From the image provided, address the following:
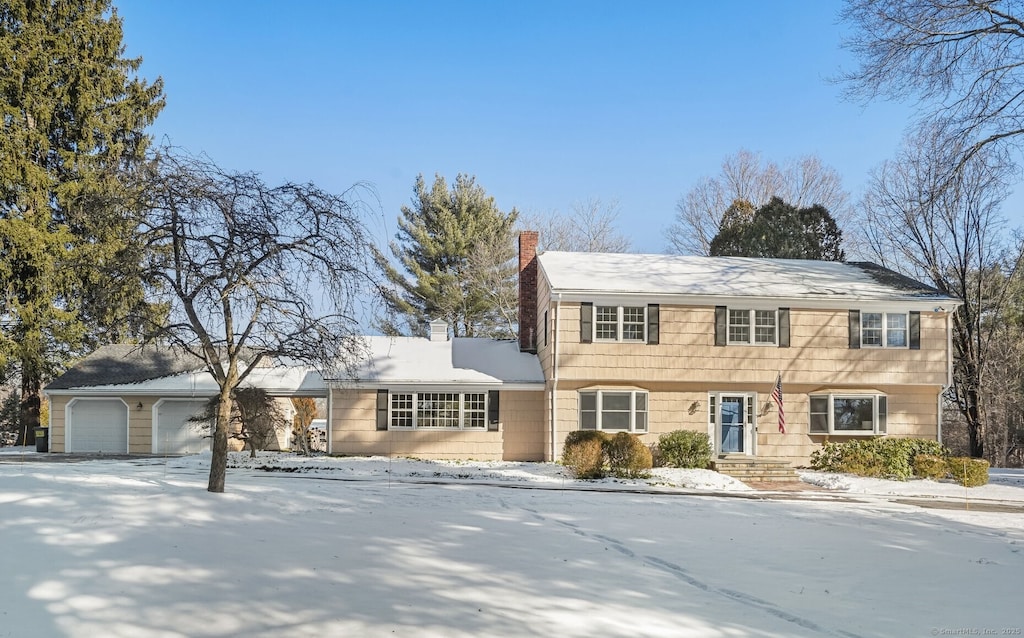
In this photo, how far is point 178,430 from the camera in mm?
27188

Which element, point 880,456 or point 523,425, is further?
point 523,425

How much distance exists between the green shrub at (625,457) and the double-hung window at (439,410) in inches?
227

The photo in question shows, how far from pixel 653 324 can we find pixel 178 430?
1583cm

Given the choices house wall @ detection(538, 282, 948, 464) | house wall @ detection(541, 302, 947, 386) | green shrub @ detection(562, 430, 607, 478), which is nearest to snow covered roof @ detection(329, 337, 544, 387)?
house wall @ detection(538, 282, 948, 464)

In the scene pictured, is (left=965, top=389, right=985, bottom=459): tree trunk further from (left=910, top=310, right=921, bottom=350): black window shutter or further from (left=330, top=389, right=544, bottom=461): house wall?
(left=330, top=389, right=544, bottom=461): house wall

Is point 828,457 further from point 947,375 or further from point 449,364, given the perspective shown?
point 449,364

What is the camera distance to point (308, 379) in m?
26.8

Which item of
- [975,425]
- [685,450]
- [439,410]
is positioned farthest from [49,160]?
[975,425]

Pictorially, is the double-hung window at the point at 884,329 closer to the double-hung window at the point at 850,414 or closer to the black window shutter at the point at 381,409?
the double-hung window at the point at 850,414

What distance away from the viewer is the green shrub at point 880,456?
22656mm

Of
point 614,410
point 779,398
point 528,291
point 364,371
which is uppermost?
point 528,291

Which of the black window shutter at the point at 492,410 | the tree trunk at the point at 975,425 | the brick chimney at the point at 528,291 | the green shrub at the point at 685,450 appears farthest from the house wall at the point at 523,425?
the tree trunk at the point at 975,425

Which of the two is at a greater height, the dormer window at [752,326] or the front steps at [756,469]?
the dormer window at [752,326]

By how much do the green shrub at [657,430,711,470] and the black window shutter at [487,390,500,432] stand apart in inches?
205
